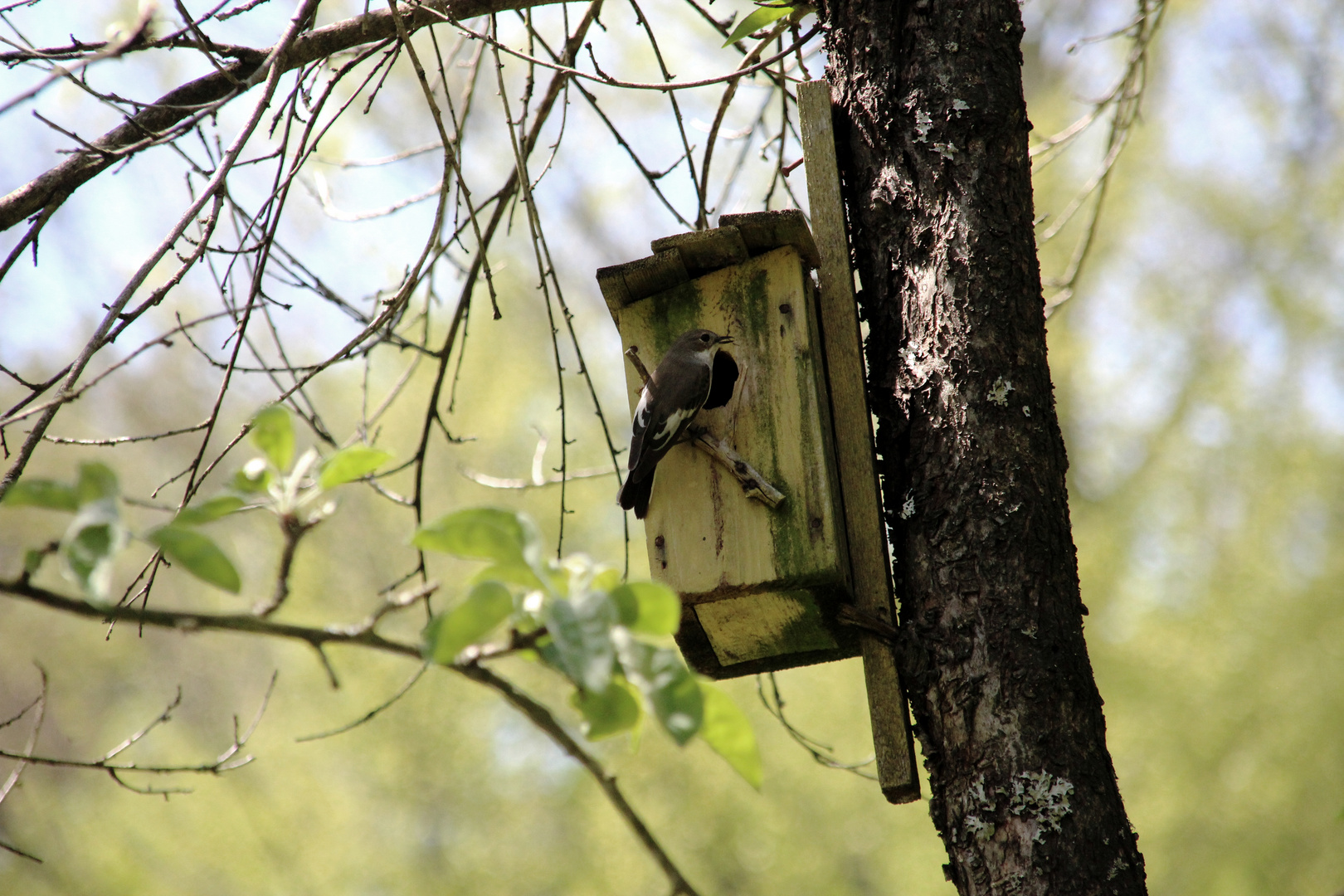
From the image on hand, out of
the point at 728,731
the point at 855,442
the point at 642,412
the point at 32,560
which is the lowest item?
the point at 728,731

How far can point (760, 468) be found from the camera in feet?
7.04

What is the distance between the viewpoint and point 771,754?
711 cm

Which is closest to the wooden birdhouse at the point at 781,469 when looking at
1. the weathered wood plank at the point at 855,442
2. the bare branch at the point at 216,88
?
the weathered wood plank at the point at 855,442

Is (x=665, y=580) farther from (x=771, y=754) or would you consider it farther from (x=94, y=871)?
Answer: (x=94, y=871)

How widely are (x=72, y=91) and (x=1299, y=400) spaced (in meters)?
7.63

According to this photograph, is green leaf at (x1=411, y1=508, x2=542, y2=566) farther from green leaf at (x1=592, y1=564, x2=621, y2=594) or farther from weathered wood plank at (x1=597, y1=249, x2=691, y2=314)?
weathered wood plank at (x1=597, y1=249, x2=691, y2=314)

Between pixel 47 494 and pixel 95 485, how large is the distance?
0.18ft

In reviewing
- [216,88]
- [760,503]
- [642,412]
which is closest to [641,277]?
[642,412]

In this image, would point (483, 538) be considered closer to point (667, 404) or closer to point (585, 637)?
point (585, 637)

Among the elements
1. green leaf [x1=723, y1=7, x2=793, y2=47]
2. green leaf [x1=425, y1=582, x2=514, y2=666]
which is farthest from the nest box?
green leaf [x1=425, y1=582, x2=514, y2=666]

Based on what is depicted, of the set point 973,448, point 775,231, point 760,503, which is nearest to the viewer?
point 973,448

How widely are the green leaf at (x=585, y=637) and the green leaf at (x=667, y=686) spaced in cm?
2

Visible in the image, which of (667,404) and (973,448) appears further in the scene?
(667,404)

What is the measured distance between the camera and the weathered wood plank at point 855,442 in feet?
6.48
